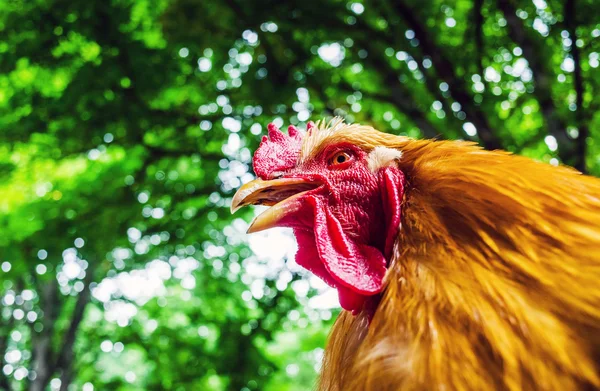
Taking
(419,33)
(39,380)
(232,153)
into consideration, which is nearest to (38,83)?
(232,153)

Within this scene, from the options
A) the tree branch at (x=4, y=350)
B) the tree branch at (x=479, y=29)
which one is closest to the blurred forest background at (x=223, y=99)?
the tree branch at (x=479, y=29)

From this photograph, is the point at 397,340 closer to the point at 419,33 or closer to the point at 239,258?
the point at 419,33

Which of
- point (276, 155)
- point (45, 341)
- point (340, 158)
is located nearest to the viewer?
point (340, 158)

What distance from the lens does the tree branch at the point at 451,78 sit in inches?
174

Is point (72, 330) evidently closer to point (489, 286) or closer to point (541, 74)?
point (541, 74)

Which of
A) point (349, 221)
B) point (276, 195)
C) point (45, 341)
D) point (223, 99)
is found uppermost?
point (349, 221)

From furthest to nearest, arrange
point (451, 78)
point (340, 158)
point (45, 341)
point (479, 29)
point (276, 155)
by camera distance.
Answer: point (45, 341) < point (451, 78) < point (479, 29) < point (276, 155) < point (340, 158)

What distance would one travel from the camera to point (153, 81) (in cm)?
473

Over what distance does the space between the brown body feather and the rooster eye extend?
0.27 metres

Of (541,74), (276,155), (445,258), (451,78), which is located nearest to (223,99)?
(451,78)

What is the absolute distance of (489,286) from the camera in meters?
1.17

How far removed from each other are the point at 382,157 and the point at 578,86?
11.1 ft

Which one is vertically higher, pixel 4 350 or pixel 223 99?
pixel 223 99

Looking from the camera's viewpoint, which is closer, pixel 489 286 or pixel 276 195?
pixel 489 286
